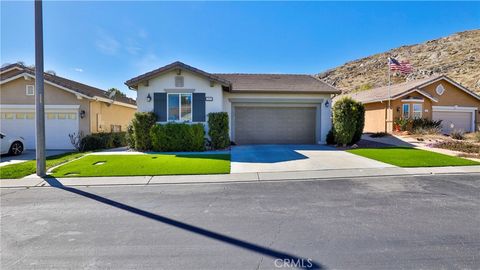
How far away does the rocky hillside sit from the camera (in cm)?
4139

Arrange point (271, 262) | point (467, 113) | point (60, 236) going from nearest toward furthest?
point (271, 262) < point (60, 236) < point (467, 113)

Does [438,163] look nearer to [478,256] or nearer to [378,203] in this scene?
[378,203]

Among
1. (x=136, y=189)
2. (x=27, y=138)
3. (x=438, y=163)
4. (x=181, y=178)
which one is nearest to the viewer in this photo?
(x=136, y=189)

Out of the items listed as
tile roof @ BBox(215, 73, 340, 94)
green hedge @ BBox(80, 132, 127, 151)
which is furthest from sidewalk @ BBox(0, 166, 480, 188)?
tile roof @ BBox(215, 73, 340, 94)

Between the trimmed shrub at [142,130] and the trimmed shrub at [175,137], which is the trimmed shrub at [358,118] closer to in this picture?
the trimmed shrub at [175,137]

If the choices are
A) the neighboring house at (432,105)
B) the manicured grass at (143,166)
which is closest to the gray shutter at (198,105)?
the manicured grass at (143,166)

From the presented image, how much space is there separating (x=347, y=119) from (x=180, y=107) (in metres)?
9.04

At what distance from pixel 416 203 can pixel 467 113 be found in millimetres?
24486

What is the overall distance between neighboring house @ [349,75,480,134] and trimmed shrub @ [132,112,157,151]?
18413 millimetres

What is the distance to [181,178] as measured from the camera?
800 centimetres

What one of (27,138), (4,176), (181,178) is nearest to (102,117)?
(27,138)

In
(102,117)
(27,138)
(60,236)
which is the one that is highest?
(102,117)

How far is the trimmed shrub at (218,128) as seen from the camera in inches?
550

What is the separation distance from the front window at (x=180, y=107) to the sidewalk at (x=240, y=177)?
6706 mm
